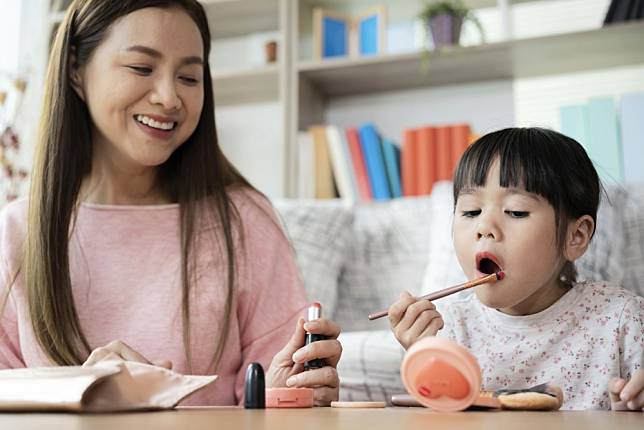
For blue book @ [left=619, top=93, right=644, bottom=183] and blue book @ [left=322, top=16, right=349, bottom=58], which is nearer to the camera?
blue book @ [left=619, top=93, right=644, bottom=183]

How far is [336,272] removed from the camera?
8.04 ft

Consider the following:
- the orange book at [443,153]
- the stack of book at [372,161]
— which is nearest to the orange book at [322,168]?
the stack of book at [372,161]

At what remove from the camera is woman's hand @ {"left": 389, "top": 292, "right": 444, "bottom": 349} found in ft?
3.38

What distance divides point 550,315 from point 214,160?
671 mm

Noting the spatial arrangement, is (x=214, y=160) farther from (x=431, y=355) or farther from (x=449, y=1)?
(x=449, y=1)

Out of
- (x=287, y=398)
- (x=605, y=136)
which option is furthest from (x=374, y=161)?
(x=287, y=398)

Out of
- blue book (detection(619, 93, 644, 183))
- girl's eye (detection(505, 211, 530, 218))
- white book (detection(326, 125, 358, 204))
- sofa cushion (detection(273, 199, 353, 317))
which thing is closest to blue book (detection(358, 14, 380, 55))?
white book (detection(326, 125, 358, 204))

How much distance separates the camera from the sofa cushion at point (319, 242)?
7.87 ft

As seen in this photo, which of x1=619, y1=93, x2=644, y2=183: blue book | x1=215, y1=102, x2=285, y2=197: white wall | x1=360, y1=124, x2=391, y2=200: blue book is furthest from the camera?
x1=215, y1=102, x2=285, y2=197: white wall

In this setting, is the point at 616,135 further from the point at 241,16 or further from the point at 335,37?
the point at 241,16

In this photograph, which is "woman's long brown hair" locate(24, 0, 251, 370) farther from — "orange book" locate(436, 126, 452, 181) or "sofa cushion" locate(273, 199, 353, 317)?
"orange book" locate(436, 126, 452, 181)

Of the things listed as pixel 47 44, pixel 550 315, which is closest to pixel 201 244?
pixel 550 315

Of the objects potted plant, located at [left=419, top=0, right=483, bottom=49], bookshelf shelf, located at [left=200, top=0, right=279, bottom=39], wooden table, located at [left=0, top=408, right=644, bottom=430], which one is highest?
bookshelf shelf, located at [left=200, top=0, right=279, bottom=39]

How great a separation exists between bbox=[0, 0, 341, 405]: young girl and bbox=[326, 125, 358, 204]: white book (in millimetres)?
1391
